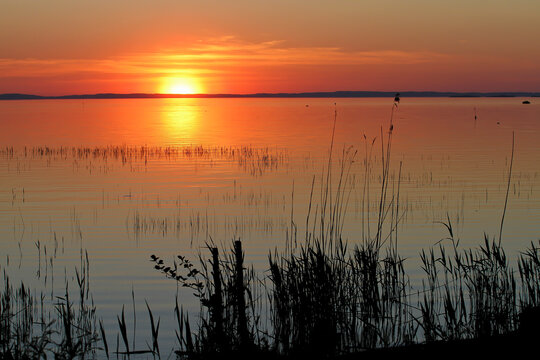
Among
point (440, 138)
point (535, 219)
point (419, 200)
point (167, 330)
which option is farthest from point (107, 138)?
point (167, 330)

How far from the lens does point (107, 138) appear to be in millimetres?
52438

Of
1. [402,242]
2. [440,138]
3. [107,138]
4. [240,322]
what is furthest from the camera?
[107,138]

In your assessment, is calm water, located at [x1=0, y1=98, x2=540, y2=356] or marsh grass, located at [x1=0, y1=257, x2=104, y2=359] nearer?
marsh grass, located at [x1=0, y1=257, x2=104, y2=359]

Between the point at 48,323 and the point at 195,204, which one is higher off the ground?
the point at 195,204

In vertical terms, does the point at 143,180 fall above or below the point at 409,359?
above

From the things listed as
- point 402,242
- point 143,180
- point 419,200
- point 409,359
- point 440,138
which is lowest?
point 409,359

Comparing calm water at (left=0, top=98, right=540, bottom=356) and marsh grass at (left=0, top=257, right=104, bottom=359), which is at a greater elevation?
calm water at (left=0, top=98, right=540, bottom=356)

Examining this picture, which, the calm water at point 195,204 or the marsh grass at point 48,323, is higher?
the calm water at point 195,204

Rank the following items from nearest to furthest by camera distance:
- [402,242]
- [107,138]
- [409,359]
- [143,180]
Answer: [409,359] → [402,242] → [143,180] → [107,138]

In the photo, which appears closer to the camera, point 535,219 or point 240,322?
point 240,322

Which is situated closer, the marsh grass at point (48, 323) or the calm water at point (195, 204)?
the marsh grass at point (48, 323)

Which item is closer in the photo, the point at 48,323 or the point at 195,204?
the point at 48,323

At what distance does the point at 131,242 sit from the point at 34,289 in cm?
432

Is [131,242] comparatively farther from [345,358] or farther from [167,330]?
[345,358]
